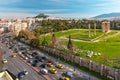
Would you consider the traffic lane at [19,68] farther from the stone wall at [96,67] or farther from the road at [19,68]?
the stone wall at [96,67]

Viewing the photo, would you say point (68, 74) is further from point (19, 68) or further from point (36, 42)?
point (36, 42)

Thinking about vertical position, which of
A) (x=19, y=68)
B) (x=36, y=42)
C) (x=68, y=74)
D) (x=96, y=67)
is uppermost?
(x=36, y=42)

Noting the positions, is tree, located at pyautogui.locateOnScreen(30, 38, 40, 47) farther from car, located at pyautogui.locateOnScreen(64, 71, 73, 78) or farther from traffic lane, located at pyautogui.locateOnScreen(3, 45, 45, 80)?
car, located at pyautogui.locateOnScreen(64, 71, 73, 78)

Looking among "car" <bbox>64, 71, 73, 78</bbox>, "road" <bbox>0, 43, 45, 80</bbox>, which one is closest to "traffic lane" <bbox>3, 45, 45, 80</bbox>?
"road" <bbox>0, 43, 45, 80</bbox>

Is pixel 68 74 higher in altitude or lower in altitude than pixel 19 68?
higher

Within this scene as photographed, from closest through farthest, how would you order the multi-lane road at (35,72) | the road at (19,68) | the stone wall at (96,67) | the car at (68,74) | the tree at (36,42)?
the stone wall at (96,67), the multi-lane road at (35,72), the car at (68,74), the road at (19,68), the tree at (36,42)

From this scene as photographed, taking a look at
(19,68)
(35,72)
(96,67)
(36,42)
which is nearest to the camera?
(96,67)

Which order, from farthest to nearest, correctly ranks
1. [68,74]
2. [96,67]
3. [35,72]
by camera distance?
1. [35,72]
2. [96,67]
3. [68,74]

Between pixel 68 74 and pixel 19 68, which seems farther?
pixel 19 68

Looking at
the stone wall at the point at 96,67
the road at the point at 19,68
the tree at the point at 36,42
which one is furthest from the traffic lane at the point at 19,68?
the tree at the point at 36,42

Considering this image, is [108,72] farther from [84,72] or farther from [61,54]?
[61,54]

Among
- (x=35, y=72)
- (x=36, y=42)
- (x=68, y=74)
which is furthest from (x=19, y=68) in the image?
(x=36, y=42)
